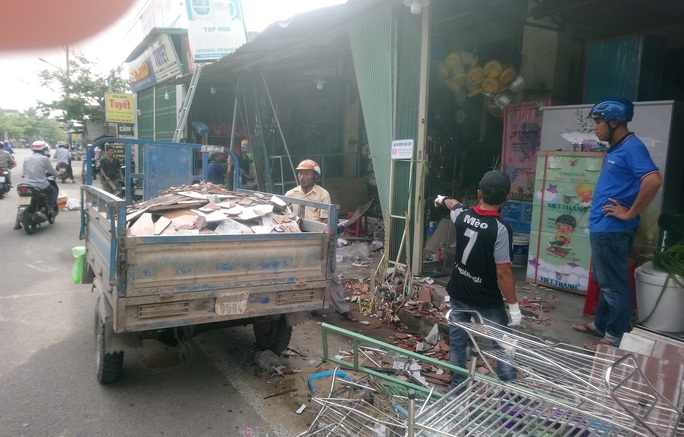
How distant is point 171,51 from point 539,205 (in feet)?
45.8

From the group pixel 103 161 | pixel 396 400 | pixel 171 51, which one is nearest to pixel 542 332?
pixel 396 400

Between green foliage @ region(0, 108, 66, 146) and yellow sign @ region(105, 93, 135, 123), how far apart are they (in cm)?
5431

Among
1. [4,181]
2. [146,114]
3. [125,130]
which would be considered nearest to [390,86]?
[4,181]

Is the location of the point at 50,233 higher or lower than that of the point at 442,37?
lower

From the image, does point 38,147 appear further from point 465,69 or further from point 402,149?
point 465,69

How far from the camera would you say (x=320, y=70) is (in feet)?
40.3

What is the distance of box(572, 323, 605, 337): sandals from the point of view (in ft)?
13.9

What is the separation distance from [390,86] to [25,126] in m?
84.6

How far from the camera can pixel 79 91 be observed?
25750mm

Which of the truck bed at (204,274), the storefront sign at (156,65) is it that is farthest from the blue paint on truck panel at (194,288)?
the storefront sign at (156,65)

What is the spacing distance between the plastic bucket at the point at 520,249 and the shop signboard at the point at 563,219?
30.7 inches

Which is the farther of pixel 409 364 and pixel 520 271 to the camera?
pixel 520 271

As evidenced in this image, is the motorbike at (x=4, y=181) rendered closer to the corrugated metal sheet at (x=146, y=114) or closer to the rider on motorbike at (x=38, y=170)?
the corrugated metal sheet at (x=146, y=114)

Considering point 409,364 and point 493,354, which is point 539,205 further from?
point 493,354
